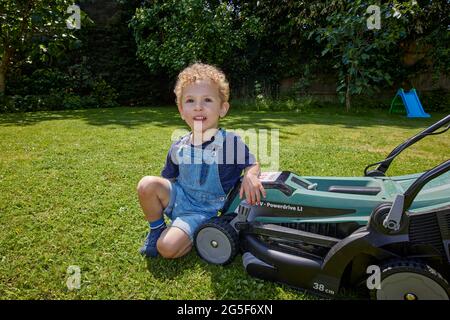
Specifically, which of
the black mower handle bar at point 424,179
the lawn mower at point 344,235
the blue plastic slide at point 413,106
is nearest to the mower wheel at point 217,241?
the lawn mower at point 344,235

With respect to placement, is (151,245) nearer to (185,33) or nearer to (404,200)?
(404,200)

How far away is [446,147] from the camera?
203 inches

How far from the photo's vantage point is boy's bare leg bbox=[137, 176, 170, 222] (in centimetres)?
210

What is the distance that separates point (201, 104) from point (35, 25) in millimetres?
9916

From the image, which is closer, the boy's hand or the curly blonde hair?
the boy's hand

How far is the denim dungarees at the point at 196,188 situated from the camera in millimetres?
2107

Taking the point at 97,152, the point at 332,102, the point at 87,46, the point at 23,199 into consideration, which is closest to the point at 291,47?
the point at 332,102

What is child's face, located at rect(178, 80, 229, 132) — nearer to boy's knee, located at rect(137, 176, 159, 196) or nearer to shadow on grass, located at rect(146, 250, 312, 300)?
boy's knee, located at rect(137, 176, 159, 196)

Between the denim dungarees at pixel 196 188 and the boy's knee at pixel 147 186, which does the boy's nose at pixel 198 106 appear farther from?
the boy's knee at pixel 147 186

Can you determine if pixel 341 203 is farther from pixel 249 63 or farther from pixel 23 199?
pixel 249 63

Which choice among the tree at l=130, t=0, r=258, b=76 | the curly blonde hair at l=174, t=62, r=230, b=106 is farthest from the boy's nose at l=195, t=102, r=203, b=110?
the tree at l=130, t=0, r=258, b=76

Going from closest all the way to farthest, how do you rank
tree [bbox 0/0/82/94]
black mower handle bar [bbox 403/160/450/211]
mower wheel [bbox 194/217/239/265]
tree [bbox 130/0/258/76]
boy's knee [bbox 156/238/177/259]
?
1. black mower handle bar [bbox 403/160/450/211]
2. mower wheel [bbox 194/217/239/265]
3. boy's knee [bbox 156/238/177/259]
4. tree [bbox 0/0/82/94]
5. tree [bbox 130/0/258/76]

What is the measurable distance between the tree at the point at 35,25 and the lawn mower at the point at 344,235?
9757 mm

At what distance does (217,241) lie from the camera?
6.44 ft
